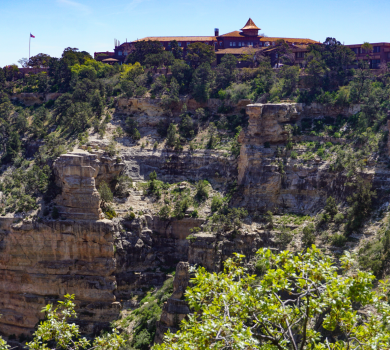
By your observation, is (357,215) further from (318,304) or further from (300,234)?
(318,304)

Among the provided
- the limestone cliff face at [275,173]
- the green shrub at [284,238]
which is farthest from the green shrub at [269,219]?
the limestone cliff face at [275,173]

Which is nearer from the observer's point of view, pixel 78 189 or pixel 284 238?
pixel 284 238

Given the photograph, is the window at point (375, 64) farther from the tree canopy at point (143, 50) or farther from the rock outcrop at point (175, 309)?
the rock outcrop at point (175, 309)

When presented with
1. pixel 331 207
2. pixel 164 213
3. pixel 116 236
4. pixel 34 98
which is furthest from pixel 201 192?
pixel 34 98

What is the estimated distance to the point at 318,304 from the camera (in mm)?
15320

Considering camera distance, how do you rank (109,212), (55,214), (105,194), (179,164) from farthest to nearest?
(179,164), (109,212), (105,194), (55,214)

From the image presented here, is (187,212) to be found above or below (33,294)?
above

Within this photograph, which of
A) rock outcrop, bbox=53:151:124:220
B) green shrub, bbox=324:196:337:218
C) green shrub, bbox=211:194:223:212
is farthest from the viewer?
green shrub, bbox=211:194:223:212

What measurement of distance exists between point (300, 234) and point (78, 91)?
37.2 m

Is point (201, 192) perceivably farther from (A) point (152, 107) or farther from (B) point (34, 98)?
(B) point (34, 98)

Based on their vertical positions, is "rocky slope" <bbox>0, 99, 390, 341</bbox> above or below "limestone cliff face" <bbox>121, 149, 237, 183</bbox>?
below

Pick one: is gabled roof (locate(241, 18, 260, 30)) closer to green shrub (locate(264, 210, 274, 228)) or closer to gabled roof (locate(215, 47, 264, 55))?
gabled roof (locate(215, 47, 264, 55))

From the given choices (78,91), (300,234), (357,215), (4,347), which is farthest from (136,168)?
(4,347)

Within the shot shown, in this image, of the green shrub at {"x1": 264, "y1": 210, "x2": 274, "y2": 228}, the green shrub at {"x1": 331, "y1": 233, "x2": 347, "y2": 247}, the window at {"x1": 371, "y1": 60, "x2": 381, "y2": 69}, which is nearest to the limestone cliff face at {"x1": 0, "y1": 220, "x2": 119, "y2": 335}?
the green shrub at {"x1": 264, "y1": 210, "x2": 274, "y2": 228}
